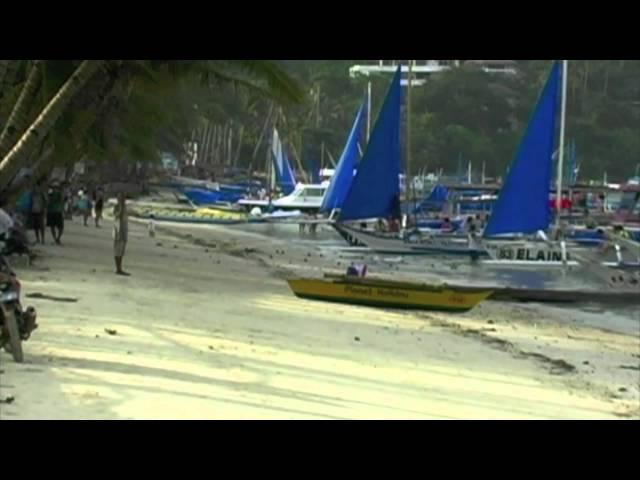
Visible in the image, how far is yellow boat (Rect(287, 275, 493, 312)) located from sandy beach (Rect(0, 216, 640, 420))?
0.21m

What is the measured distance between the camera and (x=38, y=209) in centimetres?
2152

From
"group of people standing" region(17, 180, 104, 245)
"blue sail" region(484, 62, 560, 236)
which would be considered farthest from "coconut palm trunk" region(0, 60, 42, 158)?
"blue sail" region(484, 62, 560, 236)

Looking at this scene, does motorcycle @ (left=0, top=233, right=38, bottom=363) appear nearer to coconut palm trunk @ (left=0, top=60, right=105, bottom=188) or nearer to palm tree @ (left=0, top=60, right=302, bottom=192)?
palm tree @ (left=0, top=60, right=302, bottom=192)

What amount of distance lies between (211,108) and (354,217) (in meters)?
27.9

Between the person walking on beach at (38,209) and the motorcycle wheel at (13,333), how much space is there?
1323cm

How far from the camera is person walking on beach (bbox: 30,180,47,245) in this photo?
2125cm

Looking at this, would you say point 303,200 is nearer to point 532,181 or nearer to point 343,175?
point 343,175

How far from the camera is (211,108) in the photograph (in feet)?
180

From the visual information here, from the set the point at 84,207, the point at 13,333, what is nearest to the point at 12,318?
the point at 13,333

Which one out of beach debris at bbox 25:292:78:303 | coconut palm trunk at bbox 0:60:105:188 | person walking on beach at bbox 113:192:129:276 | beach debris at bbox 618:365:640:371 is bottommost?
beach debris at bbox 618:365:640:371

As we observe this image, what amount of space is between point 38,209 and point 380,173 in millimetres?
10256

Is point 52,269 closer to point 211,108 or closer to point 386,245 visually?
point 386,245
